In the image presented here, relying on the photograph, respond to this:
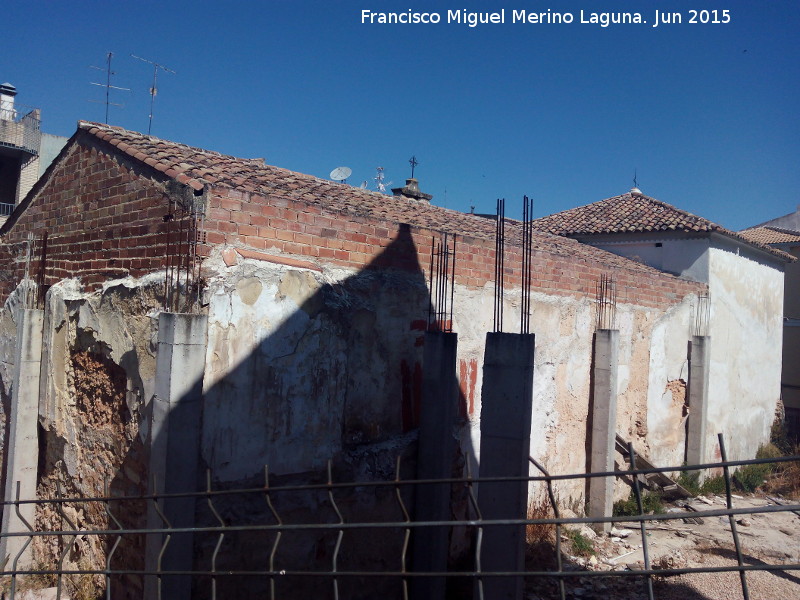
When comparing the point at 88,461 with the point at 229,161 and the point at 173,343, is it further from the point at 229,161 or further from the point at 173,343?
the point at 229,161

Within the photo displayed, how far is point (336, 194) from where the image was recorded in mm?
7555

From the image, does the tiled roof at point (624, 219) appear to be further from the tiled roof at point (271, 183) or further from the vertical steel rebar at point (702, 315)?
the tiled roof at point (271, 183)

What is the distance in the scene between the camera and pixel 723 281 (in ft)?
42.3

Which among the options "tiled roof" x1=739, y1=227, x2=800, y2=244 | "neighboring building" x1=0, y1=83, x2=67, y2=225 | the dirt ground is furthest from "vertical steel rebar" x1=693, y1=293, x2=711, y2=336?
"neighboring building" x1=0, y1=83, x2=67, y2=225

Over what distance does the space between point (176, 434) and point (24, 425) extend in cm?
270

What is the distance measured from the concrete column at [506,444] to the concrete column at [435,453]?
976 millimetres

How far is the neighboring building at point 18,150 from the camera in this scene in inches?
728

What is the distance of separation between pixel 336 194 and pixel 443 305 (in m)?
2.16

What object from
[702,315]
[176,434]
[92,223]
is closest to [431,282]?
[176,434]

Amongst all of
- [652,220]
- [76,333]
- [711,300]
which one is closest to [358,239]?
[76,333]

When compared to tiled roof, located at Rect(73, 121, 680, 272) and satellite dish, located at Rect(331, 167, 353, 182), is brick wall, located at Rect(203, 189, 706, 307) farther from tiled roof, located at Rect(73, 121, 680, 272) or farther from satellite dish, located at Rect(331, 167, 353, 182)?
satellite dish, located at Rect(331, 167, 353, 182)

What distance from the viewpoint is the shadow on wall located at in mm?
4688

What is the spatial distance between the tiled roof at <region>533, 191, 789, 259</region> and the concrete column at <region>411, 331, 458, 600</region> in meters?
9.16

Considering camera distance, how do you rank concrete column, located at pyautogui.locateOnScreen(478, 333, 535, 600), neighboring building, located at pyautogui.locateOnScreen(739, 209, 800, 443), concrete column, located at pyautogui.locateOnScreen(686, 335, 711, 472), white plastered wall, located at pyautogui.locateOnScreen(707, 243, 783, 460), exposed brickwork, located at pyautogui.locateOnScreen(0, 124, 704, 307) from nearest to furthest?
concrete column, located at pyautogui.locateOnScreen(478, 333, 535, 600) < exposed brickwork, located at pyautogui.locateOnScreen(0, 124, 704, 307) < concrete column, located at pyautogui.locateOnScreen(686, 335, 711, 472) < white plastered wall, located at pyautogui.locateOnScreen(707, 243, 783, 460) < neighboring building, located at pyautogui.locateOnScreen(739, 209, 800, 443)
